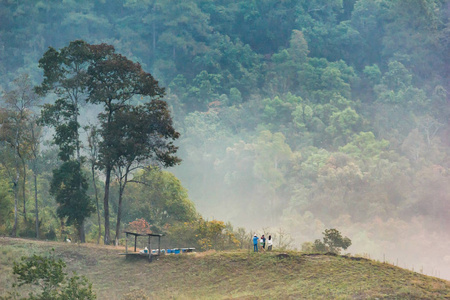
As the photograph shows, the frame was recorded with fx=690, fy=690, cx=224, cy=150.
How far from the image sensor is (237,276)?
162 ft

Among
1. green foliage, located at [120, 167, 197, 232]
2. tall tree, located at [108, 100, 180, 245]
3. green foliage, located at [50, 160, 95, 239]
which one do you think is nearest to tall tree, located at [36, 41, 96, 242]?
green foliage, located at [50, 160, 95, 239]

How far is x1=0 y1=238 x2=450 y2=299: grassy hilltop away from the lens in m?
43.2

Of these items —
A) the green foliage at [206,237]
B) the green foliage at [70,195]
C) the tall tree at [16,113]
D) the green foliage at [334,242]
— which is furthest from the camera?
the tall tree at [16,113]

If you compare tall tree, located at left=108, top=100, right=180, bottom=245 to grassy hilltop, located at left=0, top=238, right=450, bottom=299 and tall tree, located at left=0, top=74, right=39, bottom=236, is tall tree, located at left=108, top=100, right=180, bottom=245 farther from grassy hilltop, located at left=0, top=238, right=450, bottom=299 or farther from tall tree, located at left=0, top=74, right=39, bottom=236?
tall tree, located at left=0, top=74, right=39, bottom=236

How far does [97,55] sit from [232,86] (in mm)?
125547

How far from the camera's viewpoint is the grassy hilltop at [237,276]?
142 ft

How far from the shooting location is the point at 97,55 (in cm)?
6644

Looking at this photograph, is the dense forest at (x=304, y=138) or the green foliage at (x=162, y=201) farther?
the dense forest at (x=304, y=138)

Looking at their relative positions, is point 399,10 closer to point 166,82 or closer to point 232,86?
point 232,86

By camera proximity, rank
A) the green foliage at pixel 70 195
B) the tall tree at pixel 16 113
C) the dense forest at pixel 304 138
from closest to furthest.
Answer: the green foliage at pixel 70 195
the tall tree at pixel 16 113
the dense forest at pixel 304 138

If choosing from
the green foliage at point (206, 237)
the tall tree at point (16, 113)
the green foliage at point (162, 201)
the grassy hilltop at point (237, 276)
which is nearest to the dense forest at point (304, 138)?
the green foliage at point (162, 201)

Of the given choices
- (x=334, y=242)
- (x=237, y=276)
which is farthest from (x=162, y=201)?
(x=237, y=276)

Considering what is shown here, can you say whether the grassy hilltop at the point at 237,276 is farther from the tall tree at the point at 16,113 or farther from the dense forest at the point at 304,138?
the dense forest at the point at 304,138

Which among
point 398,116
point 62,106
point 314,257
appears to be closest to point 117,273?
point 314,257
